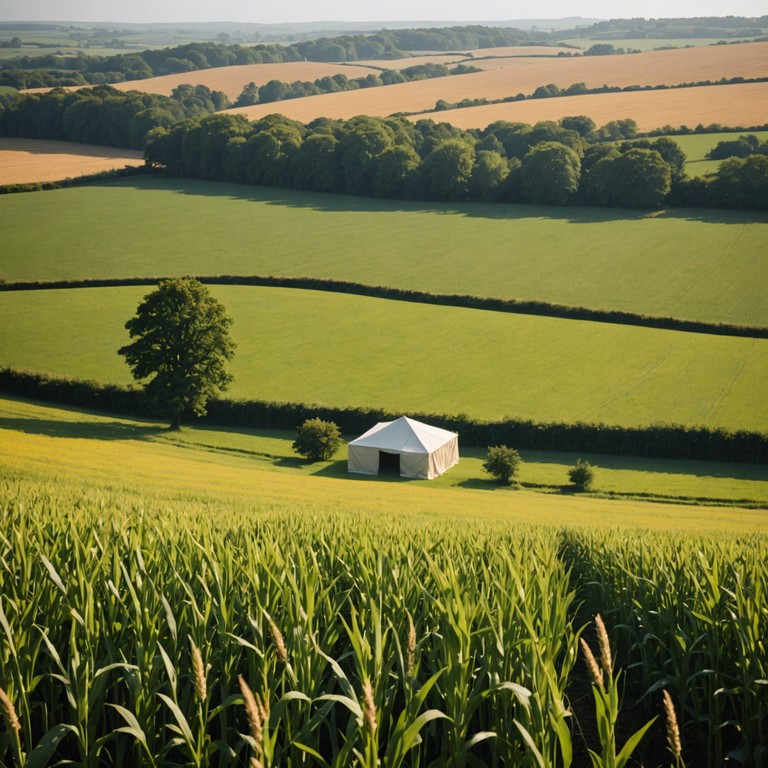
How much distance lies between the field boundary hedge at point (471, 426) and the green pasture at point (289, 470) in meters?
0.65

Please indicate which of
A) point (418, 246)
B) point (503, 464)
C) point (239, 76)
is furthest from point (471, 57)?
point (503, 464)

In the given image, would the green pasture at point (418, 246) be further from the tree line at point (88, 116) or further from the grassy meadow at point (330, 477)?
the tree line at point (88, 116)

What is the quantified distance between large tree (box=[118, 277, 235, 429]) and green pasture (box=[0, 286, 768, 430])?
2831mm

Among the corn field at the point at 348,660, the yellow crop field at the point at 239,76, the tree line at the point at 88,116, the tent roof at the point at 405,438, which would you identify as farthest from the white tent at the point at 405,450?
the yellow crop field at the point at 239,76

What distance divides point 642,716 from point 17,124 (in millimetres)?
127419

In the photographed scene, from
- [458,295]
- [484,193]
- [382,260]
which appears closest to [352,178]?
[484,193]

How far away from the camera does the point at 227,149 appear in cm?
9912

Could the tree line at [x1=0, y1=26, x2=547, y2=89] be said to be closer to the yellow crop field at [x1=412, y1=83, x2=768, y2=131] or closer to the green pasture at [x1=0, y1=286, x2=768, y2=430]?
the yellow crop field at [x1=412, y1=83, x2=768, y2=131]

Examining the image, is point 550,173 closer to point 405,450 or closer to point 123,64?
point 405,450

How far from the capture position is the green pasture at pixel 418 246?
61.8 m

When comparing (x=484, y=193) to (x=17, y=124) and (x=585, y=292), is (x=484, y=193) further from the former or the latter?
(x=17, y=124)

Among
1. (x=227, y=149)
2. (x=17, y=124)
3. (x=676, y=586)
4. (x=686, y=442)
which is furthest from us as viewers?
(x=17, y=124)

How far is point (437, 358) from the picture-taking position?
49.2 meters

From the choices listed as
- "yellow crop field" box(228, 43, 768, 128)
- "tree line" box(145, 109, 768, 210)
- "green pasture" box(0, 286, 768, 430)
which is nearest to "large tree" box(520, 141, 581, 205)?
"tree line" box(145, 109, 768, 210)
